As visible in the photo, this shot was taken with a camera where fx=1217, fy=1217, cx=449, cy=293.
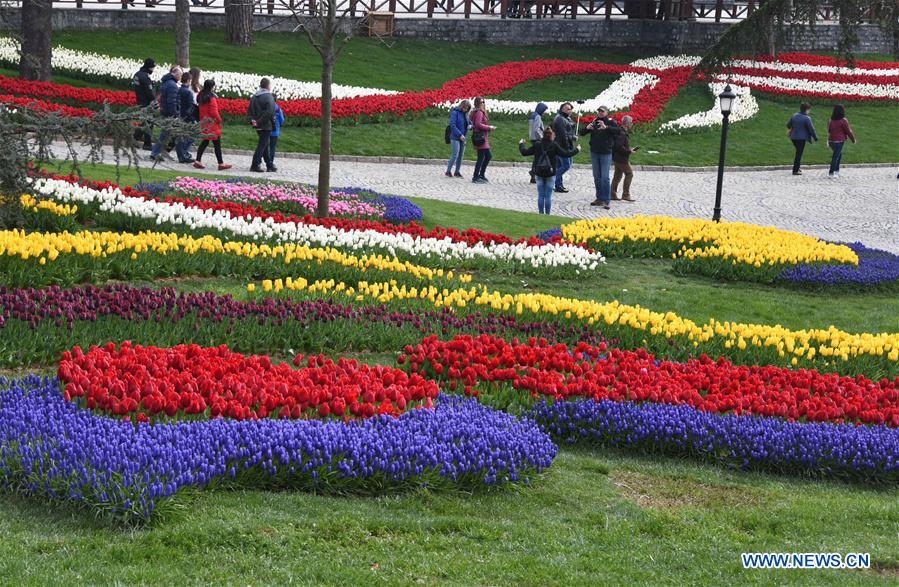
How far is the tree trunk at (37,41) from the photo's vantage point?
25.8 meters

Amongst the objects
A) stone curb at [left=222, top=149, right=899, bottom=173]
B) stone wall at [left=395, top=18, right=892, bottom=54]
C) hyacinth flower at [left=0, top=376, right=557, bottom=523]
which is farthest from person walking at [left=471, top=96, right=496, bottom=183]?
stone wall at [left=395, top=18, right=892, bottom=54]

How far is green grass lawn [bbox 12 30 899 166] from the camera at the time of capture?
86.4 feet

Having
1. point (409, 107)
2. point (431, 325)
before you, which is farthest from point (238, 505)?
point (409, 107)

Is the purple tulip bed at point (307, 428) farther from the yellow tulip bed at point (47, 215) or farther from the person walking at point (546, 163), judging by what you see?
the person walking at point (546, 163)

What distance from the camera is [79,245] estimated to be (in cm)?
1115

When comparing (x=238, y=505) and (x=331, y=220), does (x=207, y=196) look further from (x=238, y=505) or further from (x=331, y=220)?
(x=238, y=505)

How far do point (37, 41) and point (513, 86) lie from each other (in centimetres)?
1395

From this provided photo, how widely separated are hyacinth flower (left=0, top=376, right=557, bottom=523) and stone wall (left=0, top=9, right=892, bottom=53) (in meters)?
31.9

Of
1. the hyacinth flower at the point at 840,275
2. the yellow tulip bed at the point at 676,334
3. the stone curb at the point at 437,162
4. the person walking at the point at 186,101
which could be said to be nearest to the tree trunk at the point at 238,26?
the stone curb at the point at 437,162

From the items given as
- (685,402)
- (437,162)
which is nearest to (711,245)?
(685,402)

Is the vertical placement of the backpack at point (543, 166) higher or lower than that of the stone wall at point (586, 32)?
lower

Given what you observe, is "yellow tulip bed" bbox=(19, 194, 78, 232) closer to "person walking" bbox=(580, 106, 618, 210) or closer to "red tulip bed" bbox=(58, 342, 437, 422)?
"red tulip bed" bbox=(58, 342, 437, 422)

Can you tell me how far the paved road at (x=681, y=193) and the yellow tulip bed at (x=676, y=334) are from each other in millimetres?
8716

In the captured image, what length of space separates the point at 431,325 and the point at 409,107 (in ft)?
61.3
